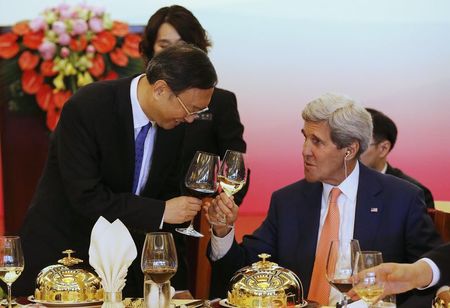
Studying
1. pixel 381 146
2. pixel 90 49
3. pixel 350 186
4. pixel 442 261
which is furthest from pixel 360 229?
pixel 90 49

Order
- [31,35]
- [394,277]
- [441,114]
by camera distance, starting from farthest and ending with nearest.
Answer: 1. [441,114]
2. [31,35]
3. [394,277]

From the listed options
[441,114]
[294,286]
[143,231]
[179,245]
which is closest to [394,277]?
[294,286]

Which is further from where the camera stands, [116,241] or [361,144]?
[361,144]

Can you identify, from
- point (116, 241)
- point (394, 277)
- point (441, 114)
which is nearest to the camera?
point (394, 277)

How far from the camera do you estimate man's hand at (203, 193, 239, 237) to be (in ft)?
10.3

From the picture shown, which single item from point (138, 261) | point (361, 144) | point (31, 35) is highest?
point (31, 35)

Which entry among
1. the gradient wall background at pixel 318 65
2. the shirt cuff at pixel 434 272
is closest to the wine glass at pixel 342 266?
the shirt cuff at pixel 434 272

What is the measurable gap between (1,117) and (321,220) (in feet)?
7.42

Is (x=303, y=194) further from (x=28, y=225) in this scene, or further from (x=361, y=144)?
(x=28, y=225)

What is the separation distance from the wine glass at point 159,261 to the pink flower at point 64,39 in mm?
→ 2388

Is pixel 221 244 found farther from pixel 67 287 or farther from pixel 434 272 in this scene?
pixel 434 272

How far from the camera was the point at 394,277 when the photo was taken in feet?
8.22

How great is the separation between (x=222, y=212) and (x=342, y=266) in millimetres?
803

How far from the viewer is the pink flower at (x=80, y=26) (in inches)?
185
